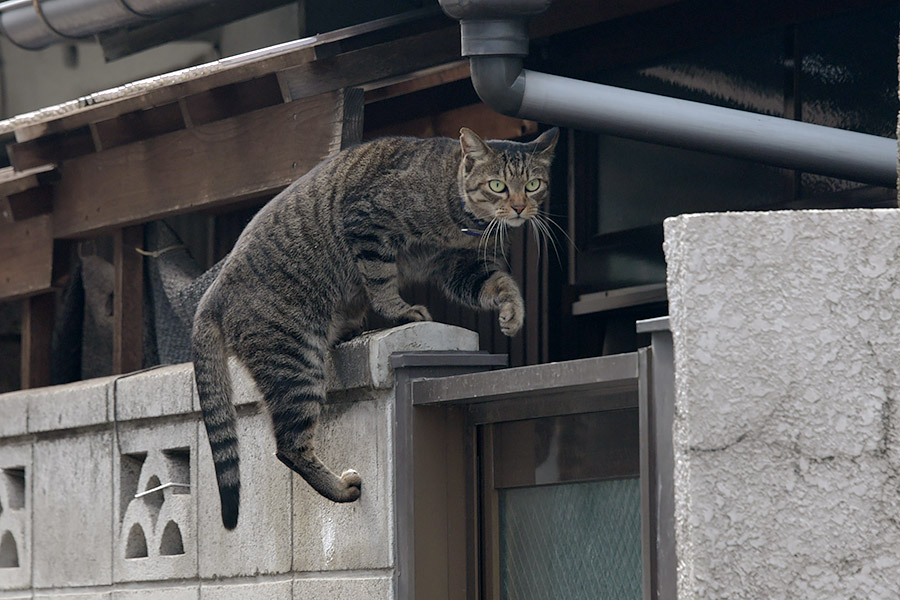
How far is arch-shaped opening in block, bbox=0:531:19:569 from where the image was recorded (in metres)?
6.25

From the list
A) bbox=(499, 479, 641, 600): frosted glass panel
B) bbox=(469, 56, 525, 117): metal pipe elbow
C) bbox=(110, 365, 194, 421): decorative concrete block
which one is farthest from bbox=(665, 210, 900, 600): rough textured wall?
bbox=(110, 365, 194, 421): decorative concrete block

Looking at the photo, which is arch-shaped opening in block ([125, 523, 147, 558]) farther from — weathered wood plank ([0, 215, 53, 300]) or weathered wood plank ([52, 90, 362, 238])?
weathered wood plank ([0, 215, 53, 300])

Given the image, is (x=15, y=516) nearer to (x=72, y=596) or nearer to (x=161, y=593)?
(x=72, y=596)

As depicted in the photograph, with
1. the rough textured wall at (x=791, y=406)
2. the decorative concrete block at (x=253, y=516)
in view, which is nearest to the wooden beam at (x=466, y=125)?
the decorative concrete block at (x=253, y=516)

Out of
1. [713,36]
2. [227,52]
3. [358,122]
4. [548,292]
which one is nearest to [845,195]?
[713,36]

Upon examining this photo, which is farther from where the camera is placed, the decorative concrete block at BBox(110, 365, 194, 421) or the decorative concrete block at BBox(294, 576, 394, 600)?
the decorative concrete block at BBox(110, 365, 194, 421)

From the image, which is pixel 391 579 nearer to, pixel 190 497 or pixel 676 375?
pixel 190 497

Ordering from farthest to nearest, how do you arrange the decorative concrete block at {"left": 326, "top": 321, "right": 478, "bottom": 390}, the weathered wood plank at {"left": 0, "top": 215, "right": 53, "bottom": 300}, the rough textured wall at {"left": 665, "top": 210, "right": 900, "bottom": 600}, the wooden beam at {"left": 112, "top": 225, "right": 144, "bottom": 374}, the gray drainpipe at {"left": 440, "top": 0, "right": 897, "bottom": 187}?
the weathered wood plank at {"left": 0, "top": 215, "right": 53, "bottom": 300} → the wooden beam at {"left": 112, "top": 225, "right": 144, "bottom": 374} → the decorative concrete block at {"left": 326, "top": 321, "right": 478, "bottom": 390} → the gray drainpipe at {"left": 440, "top": 0, "right": 897, "bottom": 187} → the rough textured wall at {"left": 665, "top": 210, "right": 900, "bottom": 600}

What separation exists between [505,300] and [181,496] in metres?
1.56

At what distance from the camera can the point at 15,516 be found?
20.1 feet

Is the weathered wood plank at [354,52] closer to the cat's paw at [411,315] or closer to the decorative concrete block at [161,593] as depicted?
the cat's paw at [411,315]

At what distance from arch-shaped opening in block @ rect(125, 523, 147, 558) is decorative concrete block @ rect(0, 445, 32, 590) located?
855mm

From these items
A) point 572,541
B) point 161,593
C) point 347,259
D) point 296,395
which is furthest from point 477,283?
point 161,593

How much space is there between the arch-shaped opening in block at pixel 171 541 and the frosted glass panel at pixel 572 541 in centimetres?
174
